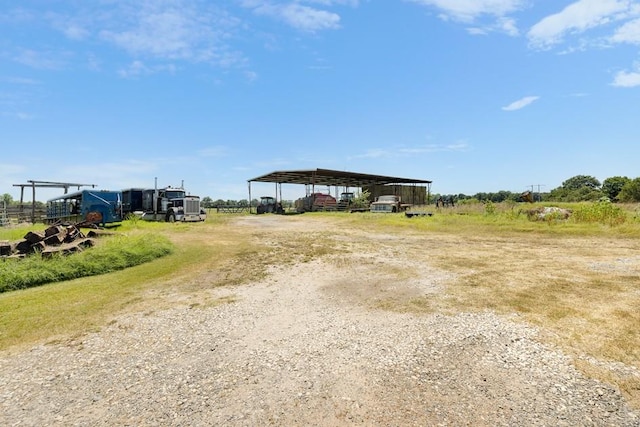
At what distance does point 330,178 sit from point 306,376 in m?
40.4

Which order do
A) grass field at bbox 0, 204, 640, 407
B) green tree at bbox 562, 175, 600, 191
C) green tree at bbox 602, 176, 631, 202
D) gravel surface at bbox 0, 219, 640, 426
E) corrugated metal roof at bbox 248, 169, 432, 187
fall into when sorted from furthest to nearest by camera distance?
green tree at bbox 562, 175, 600, 191 < green tree at bbox 602, 176, 631, 202 < corrugated metal roof at bbox 248, 169, 432, 187 < grass field at bbox 0, 204, 640, 407 < gravel surface at bbox 0, 219, 640, 426

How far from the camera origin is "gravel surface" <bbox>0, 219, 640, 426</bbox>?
9.86ft

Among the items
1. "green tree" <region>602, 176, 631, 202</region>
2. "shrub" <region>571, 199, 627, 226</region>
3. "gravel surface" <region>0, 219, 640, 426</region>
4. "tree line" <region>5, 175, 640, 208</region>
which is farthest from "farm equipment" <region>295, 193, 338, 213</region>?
"green tree" <region>602, 176, 631, 202</region>

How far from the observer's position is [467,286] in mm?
7066

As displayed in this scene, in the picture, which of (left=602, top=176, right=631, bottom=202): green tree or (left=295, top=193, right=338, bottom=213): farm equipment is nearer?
(left=295, top=193, right=338, bottom=213): farm equipment

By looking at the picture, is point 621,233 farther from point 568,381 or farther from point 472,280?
point 568,381

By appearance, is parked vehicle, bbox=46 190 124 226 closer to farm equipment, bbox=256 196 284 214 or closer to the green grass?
the green grass

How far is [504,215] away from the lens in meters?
21.8

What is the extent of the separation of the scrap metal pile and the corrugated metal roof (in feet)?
83.1

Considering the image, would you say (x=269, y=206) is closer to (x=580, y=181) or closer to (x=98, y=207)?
(x=98, y=207)

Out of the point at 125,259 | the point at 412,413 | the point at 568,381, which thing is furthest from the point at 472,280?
the point at 125,259

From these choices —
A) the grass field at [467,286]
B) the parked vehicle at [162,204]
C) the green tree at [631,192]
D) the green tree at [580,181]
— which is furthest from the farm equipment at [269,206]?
the green tree at [580,181]

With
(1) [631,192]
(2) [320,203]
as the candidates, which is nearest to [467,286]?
(2) [320,203]

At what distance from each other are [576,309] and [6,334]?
889 centimetres
